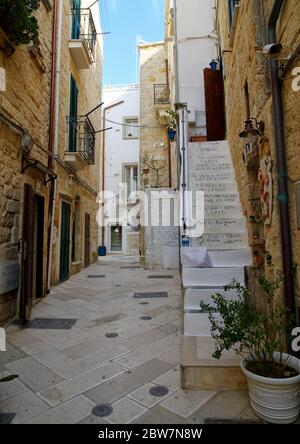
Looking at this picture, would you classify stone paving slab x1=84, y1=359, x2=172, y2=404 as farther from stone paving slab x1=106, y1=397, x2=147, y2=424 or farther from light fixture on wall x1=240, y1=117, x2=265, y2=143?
light fixture on wall x1=240, y1=117, x2=265, y2=143

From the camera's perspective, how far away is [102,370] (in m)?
2.49

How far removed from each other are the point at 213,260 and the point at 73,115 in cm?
596

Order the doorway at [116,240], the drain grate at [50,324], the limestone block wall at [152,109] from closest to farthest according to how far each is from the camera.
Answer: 1. the drain grate at [50,324]
2. the limestone block wall at [152,109]
3. the doorway at [116,240]

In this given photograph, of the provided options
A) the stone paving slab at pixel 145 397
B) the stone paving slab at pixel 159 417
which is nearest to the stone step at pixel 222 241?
the stone paving slab at pixel 145 397

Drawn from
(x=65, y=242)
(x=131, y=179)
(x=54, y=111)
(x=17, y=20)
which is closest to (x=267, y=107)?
(x=17, y=20)

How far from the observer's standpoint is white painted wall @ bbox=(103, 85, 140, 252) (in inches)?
647

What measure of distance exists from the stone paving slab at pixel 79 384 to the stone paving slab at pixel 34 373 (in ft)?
0.33

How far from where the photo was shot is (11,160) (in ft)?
13.2

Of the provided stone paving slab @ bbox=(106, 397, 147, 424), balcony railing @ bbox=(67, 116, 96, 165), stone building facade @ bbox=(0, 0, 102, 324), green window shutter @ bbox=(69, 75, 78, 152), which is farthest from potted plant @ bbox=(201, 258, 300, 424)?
green window shutter @ bbox=(69, 75, 78, 152)

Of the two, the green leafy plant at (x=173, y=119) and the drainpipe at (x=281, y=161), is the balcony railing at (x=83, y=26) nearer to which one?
the green leafy plant at (x=173, y=119)

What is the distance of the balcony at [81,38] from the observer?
720 centimetres

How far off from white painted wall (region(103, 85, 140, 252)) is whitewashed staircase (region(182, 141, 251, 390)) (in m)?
11.1

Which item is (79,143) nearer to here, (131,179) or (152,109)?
(152,109)

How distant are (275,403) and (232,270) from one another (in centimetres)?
164
